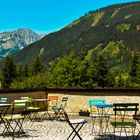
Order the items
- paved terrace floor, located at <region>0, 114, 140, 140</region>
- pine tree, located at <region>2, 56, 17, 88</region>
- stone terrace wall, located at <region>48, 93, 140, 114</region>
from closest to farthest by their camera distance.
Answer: paved terrace floor, located at <region>0, 114, 140, 140</region>
stone terrace wall, located at <region>48, 93, 140, 114</region>
pine tree, located at <region>2, 56, 17, 88</region>

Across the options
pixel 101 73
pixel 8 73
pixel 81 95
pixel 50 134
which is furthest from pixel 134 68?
pixel 50 134

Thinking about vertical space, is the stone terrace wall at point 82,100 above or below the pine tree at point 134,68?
below

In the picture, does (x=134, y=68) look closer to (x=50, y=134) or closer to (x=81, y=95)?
(x=81, y=95)

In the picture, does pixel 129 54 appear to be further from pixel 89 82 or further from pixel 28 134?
pixel 28 134

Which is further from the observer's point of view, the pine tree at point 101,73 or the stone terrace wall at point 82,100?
the pine tree at point 101,73

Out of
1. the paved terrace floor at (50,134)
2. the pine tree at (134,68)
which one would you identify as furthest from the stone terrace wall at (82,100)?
the pine tree at (134,68)

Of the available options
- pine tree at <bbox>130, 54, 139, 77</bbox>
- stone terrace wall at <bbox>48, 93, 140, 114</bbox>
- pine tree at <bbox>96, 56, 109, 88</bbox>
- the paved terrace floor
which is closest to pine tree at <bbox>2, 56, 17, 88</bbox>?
pine tree at <bbox>96, 56, 109, 88</bbox>

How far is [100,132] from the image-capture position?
10.4 metres

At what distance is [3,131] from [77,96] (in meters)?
7.26

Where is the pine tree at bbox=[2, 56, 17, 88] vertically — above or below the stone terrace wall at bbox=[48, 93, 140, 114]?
above

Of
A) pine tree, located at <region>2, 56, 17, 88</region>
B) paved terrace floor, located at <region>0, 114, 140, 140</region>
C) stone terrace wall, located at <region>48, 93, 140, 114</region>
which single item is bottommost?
paved terrace floor, located at <region>0, 114, 140, 140</region>

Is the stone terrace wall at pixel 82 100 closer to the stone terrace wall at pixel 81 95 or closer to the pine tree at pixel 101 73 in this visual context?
the stone terrace wall at pixel 81 95

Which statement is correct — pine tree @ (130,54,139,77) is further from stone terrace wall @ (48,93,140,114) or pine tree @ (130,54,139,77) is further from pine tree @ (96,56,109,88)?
stone terrace wall @ (48,93,140,114)

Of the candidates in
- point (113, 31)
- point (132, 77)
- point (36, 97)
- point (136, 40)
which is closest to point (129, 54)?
point (136, 40)
